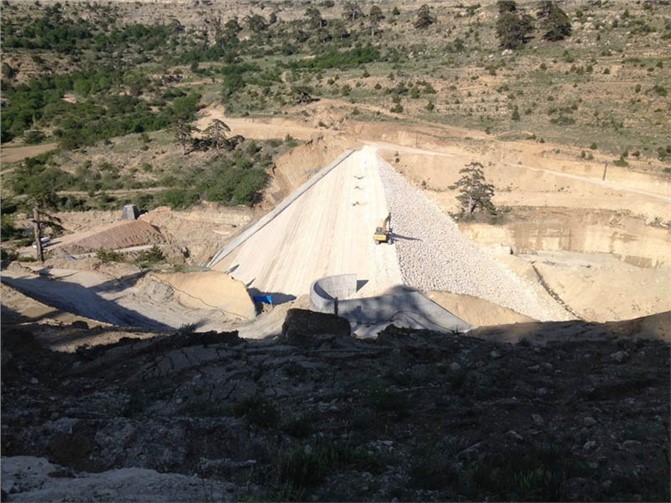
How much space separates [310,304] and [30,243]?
20.8m

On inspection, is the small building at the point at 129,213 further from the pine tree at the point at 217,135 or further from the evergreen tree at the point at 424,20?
the evergreen tree at the point at 424,20

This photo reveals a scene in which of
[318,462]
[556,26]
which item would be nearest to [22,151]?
[556,26]

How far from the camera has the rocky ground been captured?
21.4 ft

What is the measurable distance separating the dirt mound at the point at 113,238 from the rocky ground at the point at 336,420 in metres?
23.2

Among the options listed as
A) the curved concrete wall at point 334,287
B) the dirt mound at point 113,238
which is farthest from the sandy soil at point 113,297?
the dirt mound at point 113,238

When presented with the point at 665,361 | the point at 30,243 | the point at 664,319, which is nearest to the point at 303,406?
the point at 665,361

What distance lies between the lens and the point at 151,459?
743 cm

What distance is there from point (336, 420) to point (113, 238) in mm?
30349

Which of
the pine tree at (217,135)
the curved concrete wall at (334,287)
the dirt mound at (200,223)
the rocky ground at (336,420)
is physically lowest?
the dirt mound at (200,223)

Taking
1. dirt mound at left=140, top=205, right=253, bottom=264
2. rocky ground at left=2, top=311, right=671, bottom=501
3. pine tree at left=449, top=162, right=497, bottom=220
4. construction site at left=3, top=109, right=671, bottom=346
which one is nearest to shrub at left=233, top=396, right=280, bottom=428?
rocky ground at left=2, top=311, right=671, bottom=501

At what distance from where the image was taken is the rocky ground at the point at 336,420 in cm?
652

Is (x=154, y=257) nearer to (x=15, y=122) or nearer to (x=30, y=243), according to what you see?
(x=30, y=243)

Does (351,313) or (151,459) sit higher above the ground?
(151,459)

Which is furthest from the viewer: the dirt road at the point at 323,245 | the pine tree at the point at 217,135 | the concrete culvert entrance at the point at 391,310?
the pine tree at the point at 217,135
